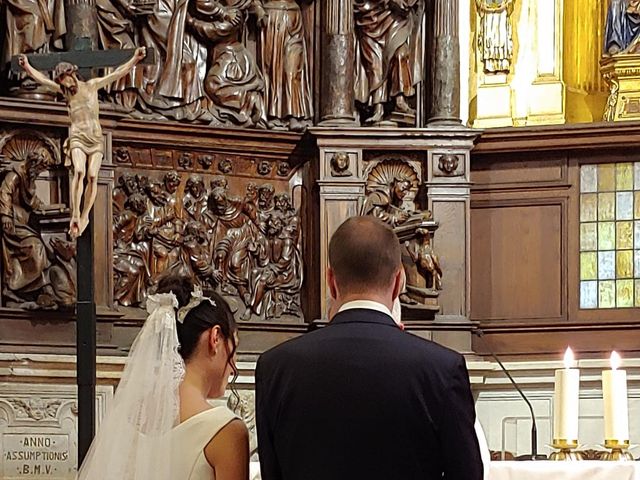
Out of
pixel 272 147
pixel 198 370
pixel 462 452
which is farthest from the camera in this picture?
pixel 272 147

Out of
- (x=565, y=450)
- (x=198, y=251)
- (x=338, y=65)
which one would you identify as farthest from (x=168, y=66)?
(x=565, y=450)

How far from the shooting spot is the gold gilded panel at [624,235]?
402 inches

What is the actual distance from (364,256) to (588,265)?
6.91m

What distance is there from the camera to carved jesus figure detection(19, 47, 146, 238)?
8023 millimetres

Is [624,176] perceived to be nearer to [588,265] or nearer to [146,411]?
[588,265]

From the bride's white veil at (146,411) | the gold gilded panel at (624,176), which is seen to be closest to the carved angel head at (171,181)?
the gold gilded panel at (624,176)

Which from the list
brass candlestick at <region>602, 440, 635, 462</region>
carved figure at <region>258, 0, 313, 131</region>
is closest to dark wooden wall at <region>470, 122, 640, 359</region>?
carved figure at <region>258, 0, 313, 131</region>

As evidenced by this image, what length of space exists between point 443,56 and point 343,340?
697 centimetres

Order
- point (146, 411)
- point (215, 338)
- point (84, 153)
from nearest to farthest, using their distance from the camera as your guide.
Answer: point (215, 338)
point (146, 411)
point (84, 153)

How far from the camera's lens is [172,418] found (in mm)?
3926

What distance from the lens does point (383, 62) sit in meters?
10.5

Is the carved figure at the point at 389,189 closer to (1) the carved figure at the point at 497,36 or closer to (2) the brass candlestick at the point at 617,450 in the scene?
(1) the carved figure at the point at 497,36

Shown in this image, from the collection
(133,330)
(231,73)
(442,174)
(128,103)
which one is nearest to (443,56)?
(442,174)

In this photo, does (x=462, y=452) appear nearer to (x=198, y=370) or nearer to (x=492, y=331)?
(x=198, y=370)
